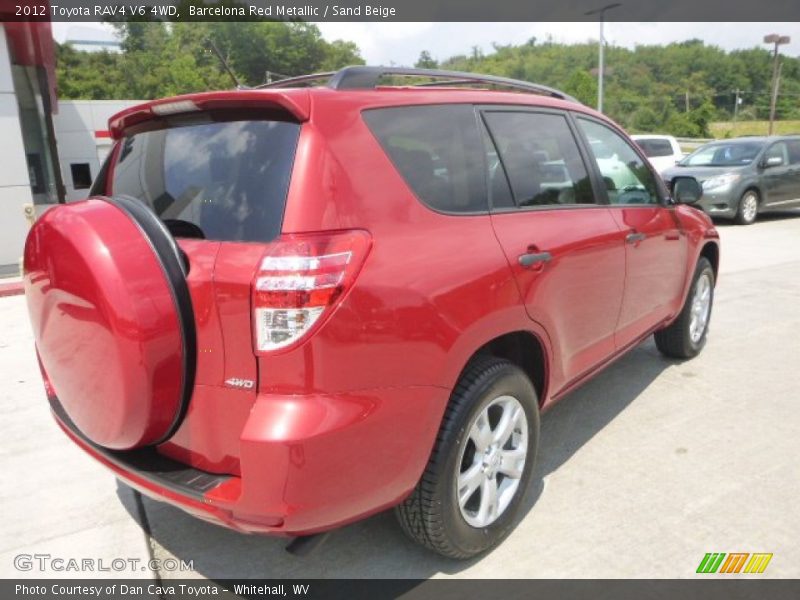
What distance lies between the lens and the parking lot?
2521 millimetres

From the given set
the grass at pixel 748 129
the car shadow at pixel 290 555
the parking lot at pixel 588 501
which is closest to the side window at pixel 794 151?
the parking lot at pixel 588 501

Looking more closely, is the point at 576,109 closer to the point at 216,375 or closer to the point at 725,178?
the point at 216,375

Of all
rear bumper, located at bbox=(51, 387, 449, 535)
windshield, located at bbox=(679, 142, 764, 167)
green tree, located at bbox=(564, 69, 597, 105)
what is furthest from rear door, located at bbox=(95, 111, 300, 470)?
Answer: green tree, located at bbox=(564, 69, 597, 105)

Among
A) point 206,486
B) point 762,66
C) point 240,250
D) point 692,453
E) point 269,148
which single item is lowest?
point 692,453

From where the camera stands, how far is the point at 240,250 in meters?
1.93

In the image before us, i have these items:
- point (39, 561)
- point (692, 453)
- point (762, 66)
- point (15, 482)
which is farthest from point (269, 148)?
point (762, 66)

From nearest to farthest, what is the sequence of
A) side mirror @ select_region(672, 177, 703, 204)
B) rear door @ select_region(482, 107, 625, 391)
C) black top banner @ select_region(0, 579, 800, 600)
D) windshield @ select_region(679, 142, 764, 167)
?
black top banner @ select_region(0, 579, 800, 600) < rear door @ select_region(482, 107, 625, 391) < side mirror @ select_region(672, 177, 703, 204) < windshield @ select_region(679, 142, 764, 167)

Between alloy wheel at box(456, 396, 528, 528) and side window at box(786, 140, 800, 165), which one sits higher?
side window at box(786, 140, 800, 165)

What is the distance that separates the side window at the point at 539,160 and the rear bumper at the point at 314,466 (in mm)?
1115

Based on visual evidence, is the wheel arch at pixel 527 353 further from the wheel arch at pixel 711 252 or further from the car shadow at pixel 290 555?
the wheel arch at pixel 711 252

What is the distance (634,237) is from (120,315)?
2708 millimetres

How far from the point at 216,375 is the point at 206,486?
35 centimetres

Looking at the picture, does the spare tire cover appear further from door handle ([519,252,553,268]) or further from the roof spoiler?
door handle ([519,252,553,268])

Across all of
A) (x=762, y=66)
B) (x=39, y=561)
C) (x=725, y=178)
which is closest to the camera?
(x=39, y=561)
